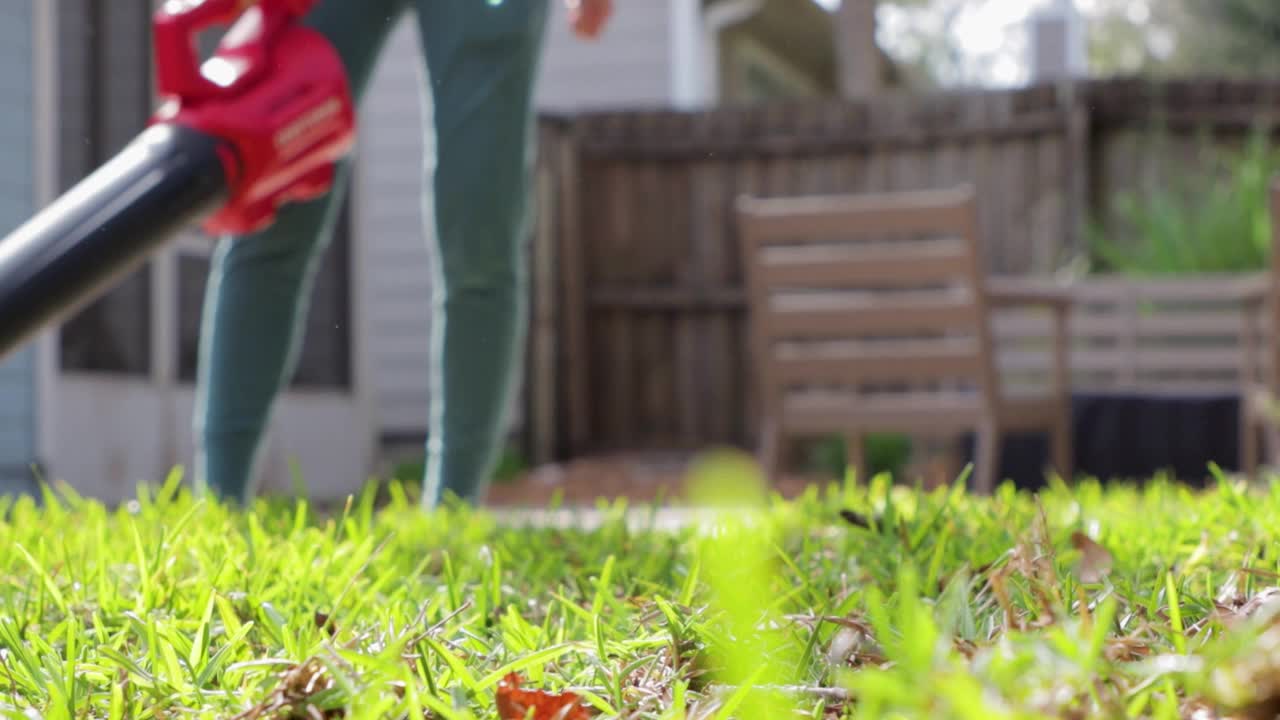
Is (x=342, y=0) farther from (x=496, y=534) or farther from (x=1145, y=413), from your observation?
(x=1145, y=413)

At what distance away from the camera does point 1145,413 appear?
189 inches

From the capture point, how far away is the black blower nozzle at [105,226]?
1.34 m

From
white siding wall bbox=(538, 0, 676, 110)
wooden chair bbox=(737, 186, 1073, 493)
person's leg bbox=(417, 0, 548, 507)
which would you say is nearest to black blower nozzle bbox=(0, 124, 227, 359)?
person's leg bbox=(417, 0, 548, 507)

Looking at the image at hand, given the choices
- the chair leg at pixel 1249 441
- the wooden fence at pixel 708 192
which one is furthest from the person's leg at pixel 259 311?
the wooden fence at pixel 708 192

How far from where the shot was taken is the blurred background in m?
4.83

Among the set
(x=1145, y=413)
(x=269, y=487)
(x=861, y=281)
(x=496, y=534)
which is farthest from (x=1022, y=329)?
(x=496, y=534)

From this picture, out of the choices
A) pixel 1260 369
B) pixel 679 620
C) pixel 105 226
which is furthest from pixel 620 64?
pixel 679 620

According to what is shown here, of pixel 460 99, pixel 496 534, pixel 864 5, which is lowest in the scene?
pixel 496 534

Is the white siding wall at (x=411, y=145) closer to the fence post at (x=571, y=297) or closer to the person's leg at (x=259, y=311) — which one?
the fence post at (x=571, y=297)

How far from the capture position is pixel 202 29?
1758mm

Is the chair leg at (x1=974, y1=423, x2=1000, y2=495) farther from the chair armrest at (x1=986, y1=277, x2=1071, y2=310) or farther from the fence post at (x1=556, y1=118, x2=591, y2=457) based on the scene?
the fence post at (x1=556, y1=118, x2=591, y2=457)

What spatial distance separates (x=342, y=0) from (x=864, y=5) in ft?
26.6

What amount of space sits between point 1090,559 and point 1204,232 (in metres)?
5.61

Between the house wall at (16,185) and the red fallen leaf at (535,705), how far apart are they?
14.0 feet
